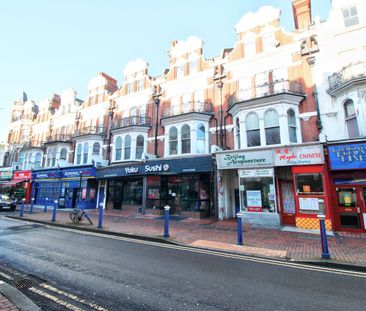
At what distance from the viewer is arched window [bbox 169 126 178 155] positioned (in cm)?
1795

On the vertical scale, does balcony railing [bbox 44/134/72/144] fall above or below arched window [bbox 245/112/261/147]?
above

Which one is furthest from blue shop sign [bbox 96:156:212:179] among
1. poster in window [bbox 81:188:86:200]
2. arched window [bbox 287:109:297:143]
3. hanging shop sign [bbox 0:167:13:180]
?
hanging shop sign [bbox 0:167:13:180]

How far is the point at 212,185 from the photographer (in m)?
16.2

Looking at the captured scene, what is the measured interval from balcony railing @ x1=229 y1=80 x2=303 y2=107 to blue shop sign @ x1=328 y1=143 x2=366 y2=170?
15.5 feet

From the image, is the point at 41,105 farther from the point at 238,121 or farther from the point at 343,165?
the point at 343,165

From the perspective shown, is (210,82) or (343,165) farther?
(210,82)

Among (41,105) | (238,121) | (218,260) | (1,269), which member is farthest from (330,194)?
(41,105)

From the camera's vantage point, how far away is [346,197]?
11078 mm

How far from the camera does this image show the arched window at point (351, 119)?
1200cm

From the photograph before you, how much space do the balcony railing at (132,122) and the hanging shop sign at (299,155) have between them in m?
12.2

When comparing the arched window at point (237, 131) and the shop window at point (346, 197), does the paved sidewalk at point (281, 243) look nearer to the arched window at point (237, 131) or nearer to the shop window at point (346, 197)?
the shop window at point (346, 197)

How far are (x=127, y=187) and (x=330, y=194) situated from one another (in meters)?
16.3

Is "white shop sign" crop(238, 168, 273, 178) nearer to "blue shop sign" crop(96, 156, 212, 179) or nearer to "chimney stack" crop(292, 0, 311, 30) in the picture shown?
"blue shop sign" crop(96, 156, 212, 179)

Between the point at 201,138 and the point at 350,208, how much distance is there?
10.5 m
